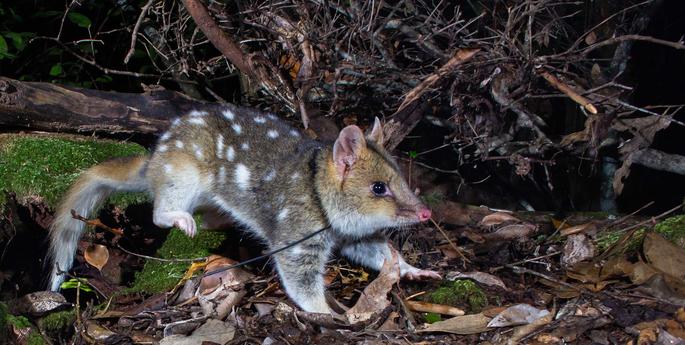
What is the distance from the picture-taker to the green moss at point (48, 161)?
187 inches

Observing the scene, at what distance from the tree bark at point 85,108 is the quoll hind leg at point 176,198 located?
1.89 ft

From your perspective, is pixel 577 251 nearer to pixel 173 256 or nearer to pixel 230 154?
pixel 230 154

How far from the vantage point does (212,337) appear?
3732 mm

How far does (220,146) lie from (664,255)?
2562 millimetres

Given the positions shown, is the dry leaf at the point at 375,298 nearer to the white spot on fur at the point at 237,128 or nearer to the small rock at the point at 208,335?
the small rock at the point at 208,335

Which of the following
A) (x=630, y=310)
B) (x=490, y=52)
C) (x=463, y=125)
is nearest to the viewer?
Answer: (x=630, y=310)

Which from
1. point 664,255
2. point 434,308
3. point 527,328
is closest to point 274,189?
point 434,308

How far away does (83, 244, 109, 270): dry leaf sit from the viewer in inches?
182

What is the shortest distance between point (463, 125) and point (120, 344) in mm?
2433

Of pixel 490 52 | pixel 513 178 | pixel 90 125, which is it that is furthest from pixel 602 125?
pixel 90 125

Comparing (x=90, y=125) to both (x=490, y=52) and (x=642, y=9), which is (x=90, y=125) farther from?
(x=642, y=9)

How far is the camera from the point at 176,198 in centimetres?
463

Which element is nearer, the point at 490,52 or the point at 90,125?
the point at 490,52

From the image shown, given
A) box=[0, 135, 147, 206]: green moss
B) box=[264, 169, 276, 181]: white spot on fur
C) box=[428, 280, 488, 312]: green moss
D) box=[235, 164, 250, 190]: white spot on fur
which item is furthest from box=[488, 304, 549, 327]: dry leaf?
box=[0, 135, 147, 206]: green moss
